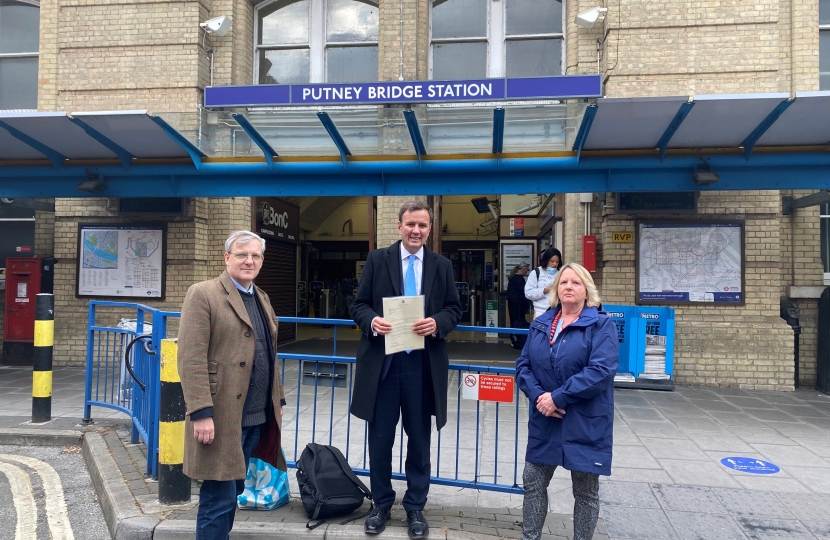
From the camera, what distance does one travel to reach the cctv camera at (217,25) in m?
8.93

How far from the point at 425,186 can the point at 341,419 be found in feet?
10.1

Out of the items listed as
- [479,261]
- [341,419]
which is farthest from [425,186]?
[479,261]

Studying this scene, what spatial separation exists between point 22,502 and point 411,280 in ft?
11.6

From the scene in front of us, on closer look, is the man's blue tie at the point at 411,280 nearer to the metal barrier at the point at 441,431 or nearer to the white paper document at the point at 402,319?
the white paper document at the point at 402,319

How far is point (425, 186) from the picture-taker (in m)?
7.11

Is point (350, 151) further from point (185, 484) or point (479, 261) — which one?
point (479, 261)

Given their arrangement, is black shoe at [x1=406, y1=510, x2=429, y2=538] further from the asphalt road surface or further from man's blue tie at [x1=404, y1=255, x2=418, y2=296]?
the asphalt road surface

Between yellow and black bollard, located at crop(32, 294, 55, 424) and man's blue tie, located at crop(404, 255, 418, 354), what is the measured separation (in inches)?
174

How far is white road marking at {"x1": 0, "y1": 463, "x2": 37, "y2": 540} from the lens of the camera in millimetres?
3711

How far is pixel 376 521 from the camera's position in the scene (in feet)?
11.0

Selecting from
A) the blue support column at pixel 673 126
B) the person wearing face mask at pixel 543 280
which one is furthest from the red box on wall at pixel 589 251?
the blue support column at pixel 673 126

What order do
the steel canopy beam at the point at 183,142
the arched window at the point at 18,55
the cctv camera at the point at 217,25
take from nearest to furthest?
the steel canopy beam at the point at 183,142 < the cctv camera at the point at 217,25 < the arched window at the point at 18,55

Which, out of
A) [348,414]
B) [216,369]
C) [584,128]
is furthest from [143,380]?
[584,128]

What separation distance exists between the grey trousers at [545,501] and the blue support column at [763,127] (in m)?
4.67
